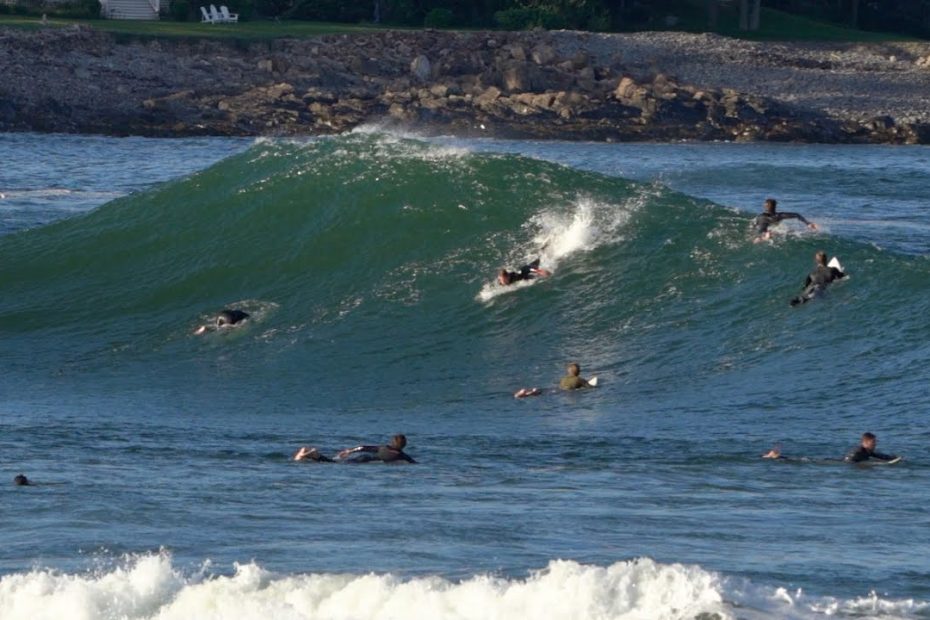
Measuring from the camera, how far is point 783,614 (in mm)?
11781

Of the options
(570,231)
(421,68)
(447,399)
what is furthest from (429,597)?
(421,68)

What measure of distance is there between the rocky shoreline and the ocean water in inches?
711

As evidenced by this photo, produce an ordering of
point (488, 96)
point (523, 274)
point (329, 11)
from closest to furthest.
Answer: point (523, 274) < point (488, 96) < point (329, 11)

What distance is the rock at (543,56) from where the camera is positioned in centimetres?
6022

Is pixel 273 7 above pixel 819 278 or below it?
above

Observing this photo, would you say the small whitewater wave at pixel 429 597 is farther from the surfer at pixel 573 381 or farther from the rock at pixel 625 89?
the rock at pixel 625 89

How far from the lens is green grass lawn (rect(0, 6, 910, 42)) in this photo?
59625 millimetres

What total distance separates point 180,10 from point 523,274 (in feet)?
138

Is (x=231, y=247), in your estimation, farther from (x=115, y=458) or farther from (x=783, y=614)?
(x=783, y=614)

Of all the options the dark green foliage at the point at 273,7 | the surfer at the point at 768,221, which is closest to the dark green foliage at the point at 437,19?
the dark green foliage at the point at 273,7

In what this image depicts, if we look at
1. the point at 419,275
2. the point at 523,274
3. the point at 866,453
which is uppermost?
the point at 866,453

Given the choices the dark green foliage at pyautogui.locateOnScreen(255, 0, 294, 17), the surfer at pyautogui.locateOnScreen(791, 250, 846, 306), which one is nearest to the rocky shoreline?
the dark green foliage at pyautogui.locateOnScreen(255, 0, 294, 17)

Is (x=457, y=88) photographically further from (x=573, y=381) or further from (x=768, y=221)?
(x=573, y=381)

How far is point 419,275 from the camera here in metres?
25.7
